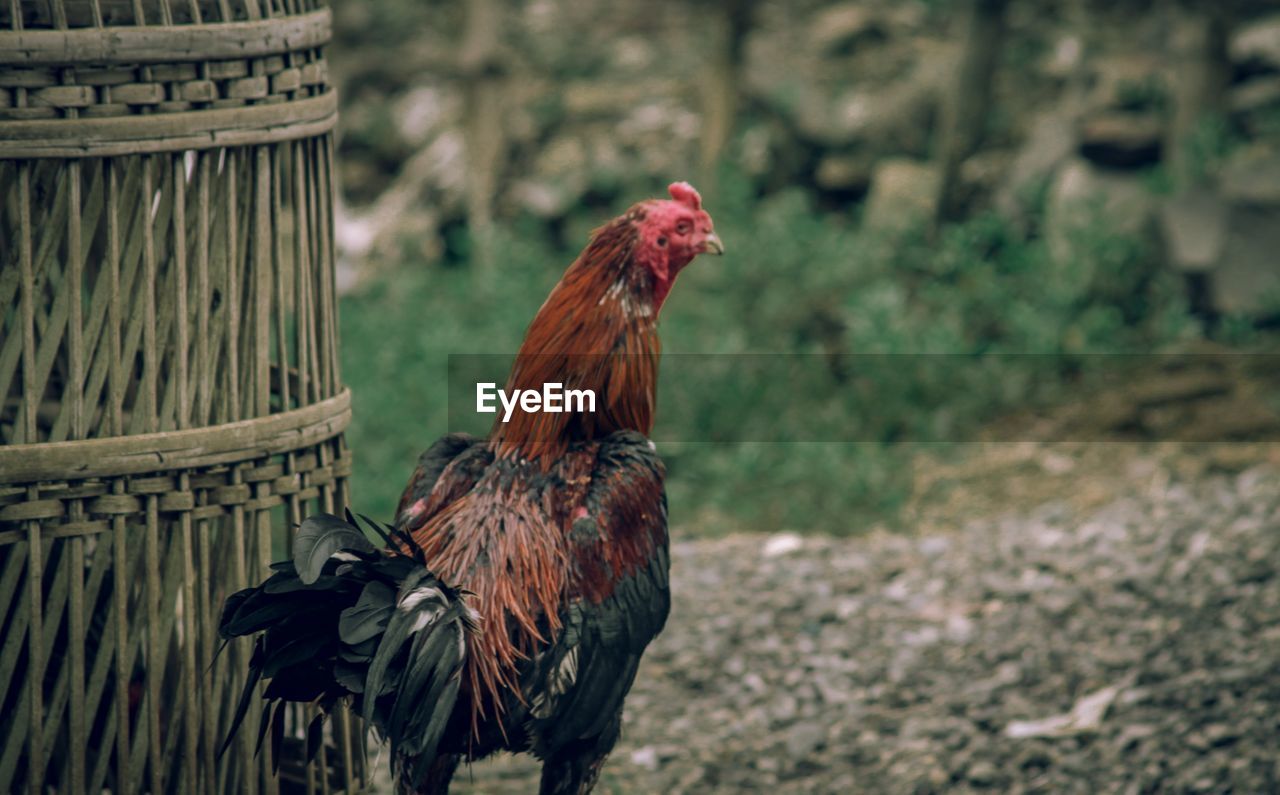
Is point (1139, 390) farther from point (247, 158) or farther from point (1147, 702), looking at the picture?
point (247, 158)

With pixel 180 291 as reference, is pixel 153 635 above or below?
below

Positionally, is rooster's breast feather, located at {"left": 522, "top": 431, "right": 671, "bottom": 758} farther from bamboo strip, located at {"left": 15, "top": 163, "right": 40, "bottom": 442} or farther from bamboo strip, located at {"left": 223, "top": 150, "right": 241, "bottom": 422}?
bamboo strip, located at {"left": 15, "top": 163, "right": 40, "bottom": 442}

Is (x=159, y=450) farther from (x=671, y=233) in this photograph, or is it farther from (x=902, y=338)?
(x=902, y=338)

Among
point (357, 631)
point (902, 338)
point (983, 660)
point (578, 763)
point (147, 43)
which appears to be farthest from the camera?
point (902, 338)

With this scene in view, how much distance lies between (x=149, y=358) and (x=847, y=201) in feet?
28.5

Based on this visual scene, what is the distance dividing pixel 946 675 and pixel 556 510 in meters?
2.35

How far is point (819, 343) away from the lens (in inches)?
372

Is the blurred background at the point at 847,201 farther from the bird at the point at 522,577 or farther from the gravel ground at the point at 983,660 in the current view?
the bird at the point at 522,577

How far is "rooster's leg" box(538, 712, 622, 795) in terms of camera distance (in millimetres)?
3783

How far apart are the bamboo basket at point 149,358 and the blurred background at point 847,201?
3991 millimetres

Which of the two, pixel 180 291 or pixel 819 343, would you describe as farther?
pixel 819 343

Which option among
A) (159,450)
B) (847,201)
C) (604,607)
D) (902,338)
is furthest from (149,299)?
(847,201)

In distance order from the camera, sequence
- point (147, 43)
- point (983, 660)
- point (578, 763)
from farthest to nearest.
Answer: point (983, 660) → point (578, 763) → point (147, 43)

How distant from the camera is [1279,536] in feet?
19.4
